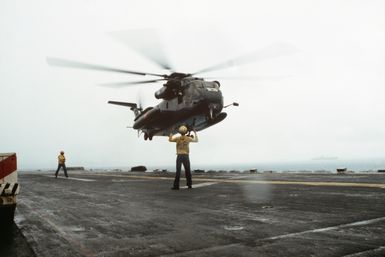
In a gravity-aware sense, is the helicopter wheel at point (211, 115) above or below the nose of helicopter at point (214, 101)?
below

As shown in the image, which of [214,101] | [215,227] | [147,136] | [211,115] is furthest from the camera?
[147,136]

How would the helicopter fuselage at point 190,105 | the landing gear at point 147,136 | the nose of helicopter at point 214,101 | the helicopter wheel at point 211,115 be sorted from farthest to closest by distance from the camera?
1. the landing gear at point 147,136
2. the helicopter wheel at point 211,115
3. the helicopter fuselage at point 190,105
4. the nose of helicopter at point 214,101

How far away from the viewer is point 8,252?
3934 mm

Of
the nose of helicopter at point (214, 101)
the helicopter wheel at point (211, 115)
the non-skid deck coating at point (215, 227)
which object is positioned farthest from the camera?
the helicopter wheel at point (211, 115)

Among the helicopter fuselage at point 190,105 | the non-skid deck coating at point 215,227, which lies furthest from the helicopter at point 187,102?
the non-skid deck coating at point 215,227

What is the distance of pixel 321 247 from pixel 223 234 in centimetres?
129

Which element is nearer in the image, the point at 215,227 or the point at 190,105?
the point at 215,227

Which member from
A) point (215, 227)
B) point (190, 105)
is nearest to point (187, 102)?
point (190, 105)

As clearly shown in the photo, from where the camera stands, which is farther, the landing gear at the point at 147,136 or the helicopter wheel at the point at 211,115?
the landing gear at the point at 147,136

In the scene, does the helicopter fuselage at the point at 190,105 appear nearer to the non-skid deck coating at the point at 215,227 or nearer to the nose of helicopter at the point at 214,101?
the nose of helicopter at the point at 214,101

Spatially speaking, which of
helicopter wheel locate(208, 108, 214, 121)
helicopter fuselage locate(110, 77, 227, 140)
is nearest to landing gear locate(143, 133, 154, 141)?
helicopter fuselage locate(110, 77, 227, 140)

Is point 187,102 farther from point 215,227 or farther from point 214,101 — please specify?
point 215,227

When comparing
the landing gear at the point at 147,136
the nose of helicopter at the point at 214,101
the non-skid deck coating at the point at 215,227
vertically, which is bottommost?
the non-skid deck coating at the point at 215,227

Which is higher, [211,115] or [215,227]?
[211,115]
